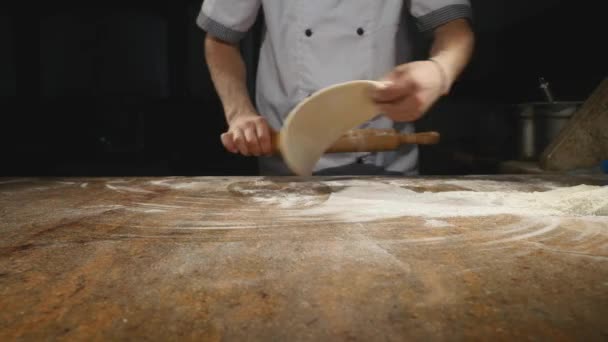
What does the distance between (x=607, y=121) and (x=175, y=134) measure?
2986 millimetres

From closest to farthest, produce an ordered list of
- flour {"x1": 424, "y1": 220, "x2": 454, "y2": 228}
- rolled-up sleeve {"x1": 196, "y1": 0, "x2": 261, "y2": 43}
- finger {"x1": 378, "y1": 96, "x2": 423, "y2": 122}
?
flour {"x1": 424, "y1": 220, "x2": 454, "y2": 228}, finger {"x1": 378, "y1": 96, "x2": 423, "y2": 122}, rolled-up sleeve {"x1": 196, "y1": 0, "x2": 261, "y2": 43}

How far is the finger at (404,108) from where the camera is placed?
1461mm

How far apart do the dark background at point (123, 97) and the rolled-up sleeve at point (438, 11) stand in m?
1.59

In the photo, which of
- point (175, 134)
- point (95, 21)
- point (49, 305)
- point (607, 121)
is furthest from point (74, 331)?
point (95, 21)

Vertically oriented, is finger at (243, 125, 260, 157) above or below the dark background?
below

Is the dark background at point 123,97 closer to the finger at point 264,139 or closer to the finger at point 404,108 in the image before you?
the finger at point 404,108

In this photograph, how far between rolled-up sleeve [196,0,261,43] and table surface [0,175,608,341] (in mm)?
1204

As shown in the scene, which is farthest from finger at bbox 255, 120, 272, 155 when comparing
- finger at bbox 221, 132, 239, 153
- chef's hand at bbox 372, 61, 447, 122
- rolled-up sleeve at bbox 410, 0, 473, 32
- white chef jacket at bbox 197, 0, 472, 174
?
rolled-up sleeve at bbox 410, 0, 473, 32

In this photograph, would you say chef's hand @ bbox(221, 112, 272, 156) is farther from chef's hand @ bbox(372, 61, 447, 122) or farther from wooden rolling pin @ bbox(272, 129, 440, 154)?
chef's hand @ bbox(372, 61, 447, 122)

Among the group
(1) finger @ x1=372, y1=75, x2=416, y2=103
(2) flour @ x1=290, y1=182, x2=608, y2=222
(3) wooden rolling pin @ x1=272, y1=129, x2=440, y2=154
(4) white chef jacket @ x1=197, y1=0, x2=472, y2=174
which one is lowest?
(2) flour @ x1=290, y1=182, x2=608, y2=222

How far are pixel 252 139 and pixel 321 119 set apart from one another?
10.8 inches

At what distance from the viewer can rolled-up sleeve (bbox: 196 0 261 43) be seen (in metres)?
2.14

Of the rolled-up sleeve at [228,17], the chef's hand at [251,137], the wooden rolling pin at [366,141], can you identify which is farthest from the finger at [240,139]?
the rolled-up sleeve at [228,17]

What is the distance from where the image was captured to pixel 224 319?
0.51m
